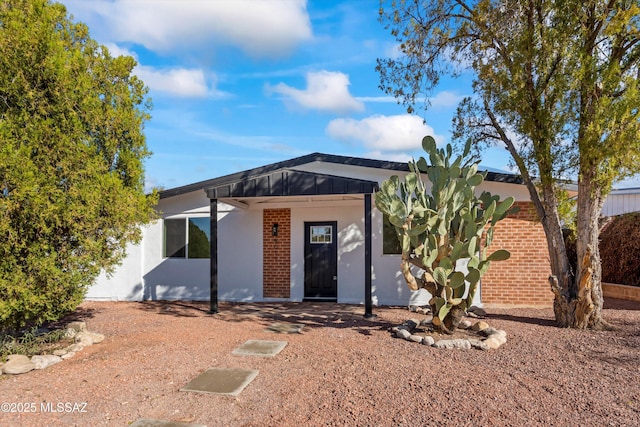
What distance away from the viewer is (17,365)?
466 centimetres

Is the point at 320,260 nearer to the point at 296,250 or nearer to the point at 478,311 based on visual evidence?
the point at 296,250

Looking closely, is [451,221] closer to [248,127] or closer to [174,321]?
[174,321]

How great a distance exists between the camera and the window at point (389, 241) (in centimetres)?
909

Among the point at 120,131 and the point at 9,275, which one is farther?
the point at 120,131

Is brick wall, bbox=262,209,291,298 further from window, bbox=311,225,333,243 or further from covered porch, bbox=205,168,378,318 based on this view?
window, bbox=311,225,333,243

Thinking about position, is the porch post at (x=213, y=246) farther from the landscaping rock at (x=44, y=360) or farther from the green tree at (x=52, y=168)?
the landscaping rock at (x=44, y=360)

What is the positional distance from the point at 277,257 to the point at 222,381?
5646 mm

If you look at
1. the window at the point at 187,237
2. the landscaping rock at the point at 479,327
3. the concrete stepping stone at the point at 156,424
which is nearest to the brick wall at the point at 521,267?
the landscaping rock at the point at 479,327

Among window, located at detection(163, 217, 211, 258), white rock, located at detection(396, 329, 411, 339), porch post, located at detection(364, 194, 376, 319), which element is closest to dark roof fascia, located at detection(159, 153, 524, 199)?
window, located at detection(163, 217, 211, 258)

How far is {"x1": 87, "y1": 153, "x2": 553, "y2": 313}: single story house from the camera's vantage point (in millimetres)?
8648

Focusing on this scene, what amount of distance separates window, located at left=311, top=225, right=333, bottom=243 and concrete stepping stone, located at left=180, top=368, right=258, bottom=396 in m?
5.35

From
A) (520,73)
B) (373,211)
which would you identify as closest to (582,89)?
(520,73)

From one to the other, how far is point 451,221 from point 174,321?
5125 mm

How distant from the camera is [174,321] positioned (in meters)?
7.32
